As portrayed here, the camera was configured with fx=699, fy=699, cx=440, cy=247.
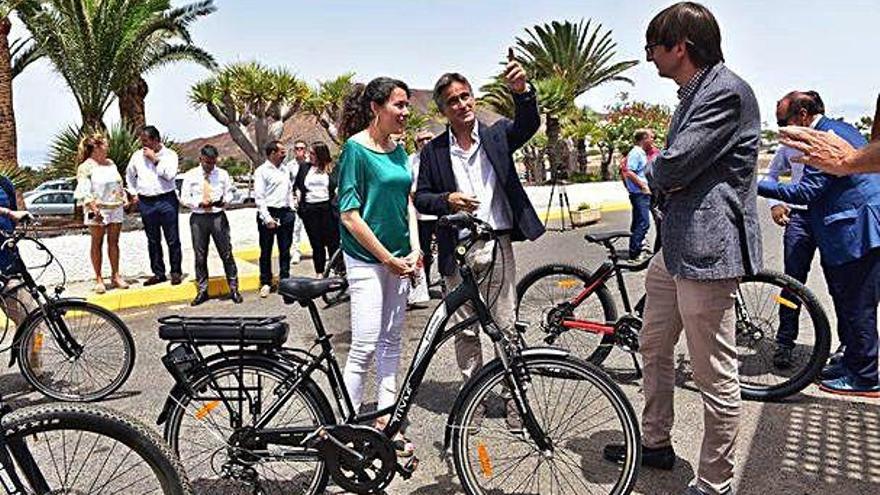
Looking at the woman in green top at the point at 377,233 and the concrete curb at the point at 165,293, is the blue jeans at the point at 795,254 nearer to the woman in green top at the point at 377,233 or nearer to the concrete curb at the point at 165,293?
the woman in green top at the point at 377,233

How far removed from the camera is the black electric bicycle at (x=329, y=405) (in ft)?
9.95

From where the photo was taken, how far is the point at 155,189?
8.32 meters

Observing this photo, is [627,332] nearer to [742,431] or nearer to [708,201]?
[742,431]

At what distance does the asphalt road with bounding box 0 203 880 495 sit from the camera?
11.5 ft

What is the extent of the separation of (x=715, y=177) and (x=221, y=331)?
2211mm

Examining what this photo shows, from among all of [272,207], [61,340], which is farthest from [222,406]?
[272,207]

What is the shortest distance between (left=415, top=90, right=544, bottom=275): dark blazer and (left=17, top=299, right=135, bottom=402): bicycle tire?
2439 mm

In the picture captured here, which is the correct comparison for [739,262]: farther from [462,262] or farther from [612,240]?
[612,240]

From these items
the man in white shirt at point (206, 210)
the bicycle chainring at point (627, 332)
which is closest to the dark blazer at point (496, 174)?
the bicycle chainring at point (627, 332)

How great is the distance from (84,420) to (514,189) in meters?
2.58

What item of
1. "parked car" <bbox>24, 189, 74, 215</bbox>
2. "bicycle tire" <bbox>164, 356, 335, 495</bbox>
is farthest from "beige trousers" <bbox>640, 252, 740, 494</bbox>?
"parked car" <bbox>24, 189, 74, 215</bbox>

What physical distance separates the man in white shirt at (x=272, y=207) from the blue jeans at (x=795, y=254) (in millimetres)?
5547

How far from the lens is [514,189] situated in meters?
4.12

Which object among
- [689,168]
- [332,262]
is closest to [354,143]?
[689,168]
